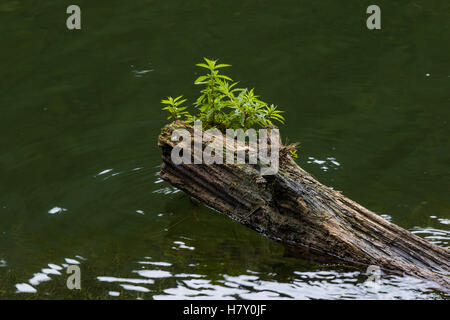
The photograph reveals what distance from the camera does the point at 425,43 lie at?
40.4ft

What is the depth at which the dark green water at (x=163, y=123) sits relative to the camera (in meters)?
6.56

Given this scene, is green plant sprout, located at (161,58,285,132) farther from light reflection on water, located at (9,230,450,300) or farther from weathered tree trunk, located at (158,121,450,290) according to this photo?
light reflection on water, located at (9,230,450,300)

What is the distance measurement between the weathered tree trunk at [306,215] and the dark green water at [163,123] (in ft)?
0.62

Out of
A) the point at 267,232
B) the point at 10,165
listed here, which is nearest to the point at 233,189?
the point at 267,232

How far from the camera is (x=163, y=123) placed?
9.76 m

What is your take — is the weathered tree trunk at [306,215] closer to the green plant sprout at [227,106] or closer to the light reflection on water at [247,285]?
the light reflection on water at [247,285]

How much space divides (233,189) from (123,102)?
4.16 meters

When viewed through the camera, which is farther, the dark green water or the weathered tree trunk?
the dark green water

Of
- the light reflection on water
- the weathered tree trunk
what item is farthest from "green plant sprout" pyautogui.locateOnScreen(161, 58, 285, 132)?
the light reflection on water

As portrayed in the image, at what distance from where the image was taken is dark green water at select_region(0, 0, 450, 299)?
6559mm

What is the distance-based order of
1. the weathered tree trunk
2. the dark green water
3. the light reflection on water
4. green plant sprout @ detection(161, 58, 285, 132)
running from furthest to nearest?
green plant sprout @ detection(161, 58, 285, 132), the dark green water, the weathered tree trunk, the light reflection on water

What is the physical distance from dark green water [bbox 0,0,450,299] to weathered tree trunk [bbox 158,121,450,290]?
Result: 189 mm

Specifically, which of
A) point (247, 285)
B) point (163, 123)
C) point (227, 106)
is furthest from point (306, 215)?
point (163, 123)

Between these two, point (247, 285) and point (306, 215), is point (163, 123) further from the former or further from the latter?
point (247, 285)
